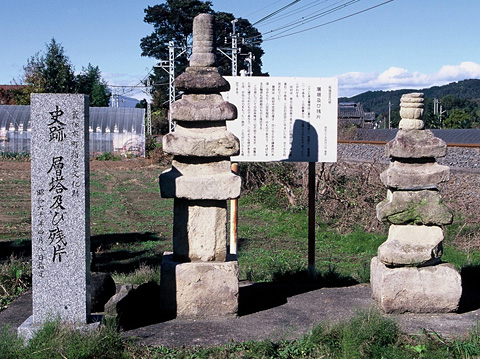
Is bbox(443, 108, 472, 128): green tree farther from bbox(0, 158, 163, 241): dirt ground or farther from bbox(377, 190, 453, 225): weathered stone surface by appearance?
bbox(377, 190, 453, 225): weathered stone surface

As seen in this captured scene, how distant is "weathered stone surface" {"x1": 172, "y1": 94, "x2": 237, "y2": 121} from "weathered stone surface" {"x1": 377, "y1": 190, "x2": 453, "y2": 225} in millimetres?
2021

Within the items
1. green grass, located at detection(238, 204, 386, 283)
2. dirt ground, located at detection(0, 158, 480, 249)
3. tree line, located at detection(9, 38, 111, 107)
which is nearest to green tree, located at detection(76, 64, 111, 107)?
tree line, located at detection(9, 38, 111, 107)

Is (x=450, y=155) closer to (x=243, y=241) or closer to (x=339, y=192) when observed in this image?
(x=339, y=192)

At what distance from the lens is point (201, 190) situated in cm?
614

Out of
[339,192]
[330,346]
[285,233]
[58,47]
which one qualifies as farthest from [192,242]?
[58,47]

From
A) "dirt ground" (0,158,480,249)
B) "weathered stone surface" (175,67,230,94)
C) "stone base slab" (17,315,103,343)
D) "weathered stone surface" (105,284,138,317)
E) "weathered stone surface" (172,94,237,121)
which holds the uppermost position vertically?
"weathered stone surface" (175,67,230,94)

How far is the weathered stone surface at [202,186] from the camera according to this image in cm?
614

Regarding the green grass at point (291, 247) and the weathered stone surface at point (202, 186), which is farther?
the green grass at point (291, 247)

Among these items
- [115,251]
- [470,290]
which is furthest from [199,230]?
[115,251]

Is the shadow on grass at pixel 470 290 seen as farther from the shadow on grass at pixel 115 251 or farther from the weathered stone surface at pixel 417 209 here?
the shadow on grass at pixel 115 251

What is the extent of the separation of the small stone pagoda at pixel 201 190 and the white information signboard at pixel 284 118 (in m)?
1.17

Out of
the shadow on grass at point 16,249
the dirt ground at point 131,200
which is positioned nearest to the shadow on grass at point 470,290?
the dirt ground at point 131,200

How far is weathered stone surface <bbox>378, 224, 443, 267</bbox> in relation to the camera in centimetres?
637

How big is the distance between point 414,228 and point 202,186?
7.96 ft
